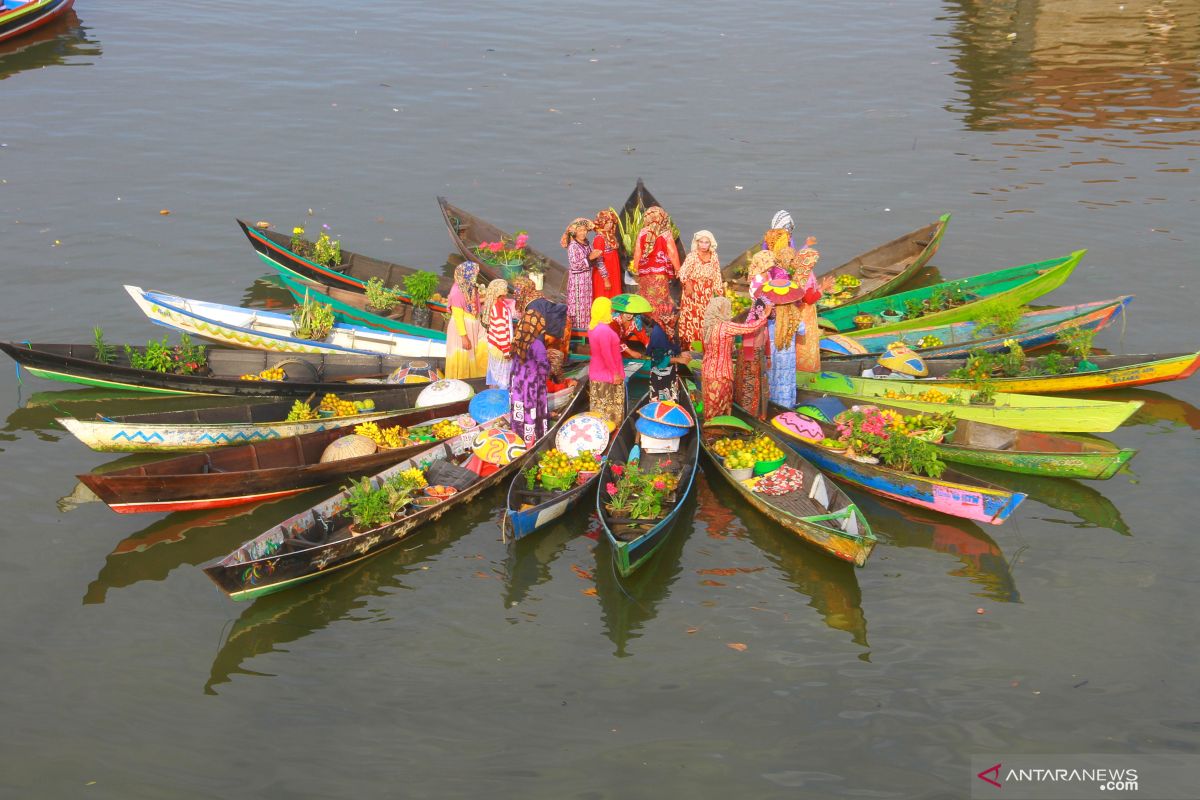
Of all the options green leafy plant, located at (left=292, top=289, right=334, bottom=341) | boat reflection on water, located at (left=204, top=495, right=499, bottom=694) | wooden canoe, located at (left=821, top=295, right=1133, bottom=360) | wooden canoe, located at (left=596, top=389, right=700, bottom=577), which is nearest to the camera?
boat reflection on water, located at (left=204, top=495, right=499, bottom=694)

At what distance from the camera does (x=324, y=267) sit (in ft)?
58.1

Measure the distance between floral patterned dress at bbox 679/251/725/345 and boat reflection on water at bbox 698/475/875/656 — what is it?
268 cm

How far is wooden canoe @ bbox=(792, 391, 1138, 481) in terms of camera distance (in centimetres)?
1253

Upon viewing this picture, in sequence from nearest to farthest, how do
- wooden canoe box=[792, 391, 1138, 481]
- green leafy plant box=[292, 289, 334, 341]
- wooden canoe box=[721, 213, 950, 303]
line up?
wooden canoe box=[792, 391, 1138, 481]
green leafy plant box=[292, 289, 334, 341]
wooden canoe box=[721, 213, 950, 303]

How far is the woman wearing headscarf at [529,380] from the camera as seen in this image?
1296cm

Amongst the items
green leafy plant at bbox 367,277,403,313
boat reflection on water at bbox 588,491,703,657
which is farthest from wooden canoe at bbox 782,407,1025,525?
green leafy plant at bbox 367,277,403,313

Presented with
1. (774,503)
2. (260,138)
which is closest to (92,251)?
(260,138)

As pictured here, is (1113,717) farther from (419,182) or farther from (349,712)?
(419,182)

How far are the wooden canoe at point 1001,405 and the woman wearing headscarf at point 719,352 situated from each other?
4.67ft

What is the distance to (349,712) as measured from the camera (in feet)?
33.5

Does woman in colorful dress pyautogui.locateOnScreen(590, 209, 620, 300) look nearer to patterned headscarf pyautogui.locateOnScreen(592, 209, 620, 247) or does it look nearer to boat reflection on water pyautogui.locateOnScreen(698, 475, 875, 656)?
patterned headscarf pyautogui.locateOnScreen(592, 209, 620, 247)

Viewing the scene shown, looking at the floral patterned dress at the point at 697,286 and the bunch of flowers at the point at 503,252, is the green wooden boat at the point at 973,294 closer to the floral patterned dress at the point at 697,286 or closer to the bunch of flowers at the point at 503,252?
the floral patterned dress at the point at 697,286

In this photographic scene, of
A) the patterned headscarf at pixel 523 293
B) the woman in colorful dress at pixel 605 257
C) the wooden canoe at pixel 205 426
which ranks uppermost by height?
the woman in colorful dress at pixel 605 257

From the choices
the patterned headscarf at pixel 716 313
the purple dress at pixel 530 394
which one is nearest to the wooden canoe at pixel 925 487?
the patterned headscarf at pixel 716 313
